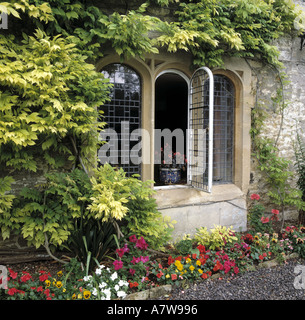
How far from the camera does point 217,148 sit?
16.9 ft

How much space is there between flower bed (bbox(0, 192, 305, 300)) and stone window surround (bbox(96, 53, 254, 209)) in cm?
74

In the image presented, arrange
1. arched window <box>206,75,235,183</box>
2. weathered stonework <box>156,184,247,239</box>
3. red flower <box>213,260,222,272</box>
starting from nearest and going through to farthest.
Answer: red flower <box>213,260,222,272</box>, weathered stonework <box>156,184,247,239</box>, arched window <box>206,75,235,183</box>

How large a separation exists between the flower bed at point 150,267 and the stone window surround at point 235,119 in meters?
0.74

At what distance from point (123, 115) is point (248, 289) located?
287 cm

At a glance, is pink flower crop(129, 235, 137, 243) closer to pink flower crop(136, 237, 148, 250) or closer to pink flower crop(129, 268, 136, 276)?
pink flower crop(136, 237, 148, 250)

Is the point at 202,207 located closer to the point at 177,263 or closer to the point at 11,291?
the point at 177,263

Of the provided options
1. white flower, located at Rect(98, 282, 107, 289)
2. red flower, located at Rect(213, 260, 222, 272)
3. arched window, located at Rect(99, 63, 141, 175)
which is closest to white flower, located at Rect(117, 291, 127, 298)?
white flower, located at Rect(98, 282, 107, 289)

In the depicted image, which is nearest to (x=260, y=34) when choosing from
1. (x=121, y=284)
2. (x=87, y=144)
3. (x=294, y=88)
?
(x=294, y=88)

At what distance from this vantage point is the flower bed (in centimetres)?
280

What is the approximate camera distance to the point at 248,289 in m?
3.22
